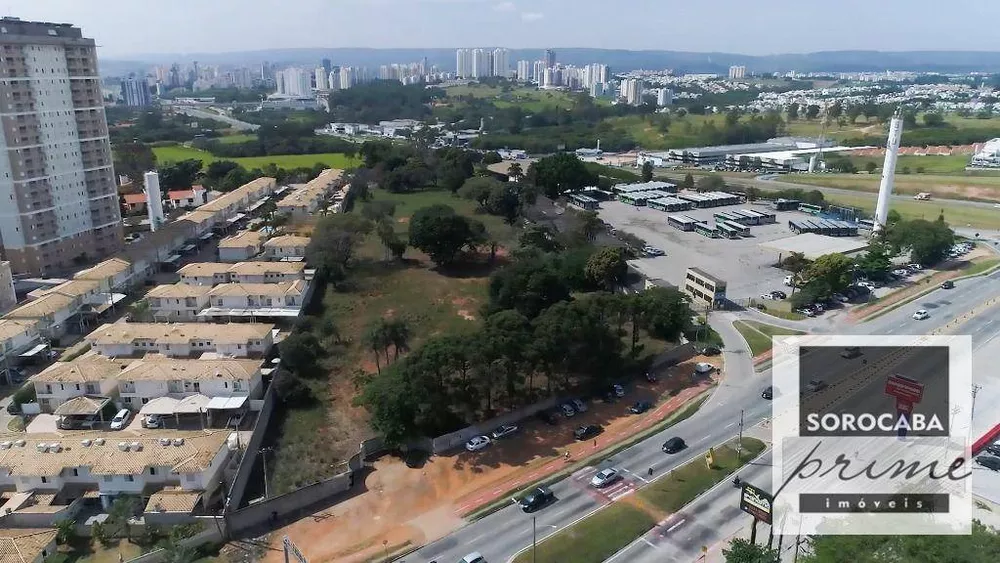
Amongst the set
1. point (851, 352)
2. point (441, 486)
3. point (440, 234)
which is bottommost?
point (441, 486)

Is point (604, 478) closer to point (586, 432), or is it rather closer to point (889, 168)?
point (586, 432)

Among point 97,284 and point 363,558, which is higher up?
point 97,284

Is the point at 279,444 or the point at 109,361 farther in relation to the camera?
the point at 109,361

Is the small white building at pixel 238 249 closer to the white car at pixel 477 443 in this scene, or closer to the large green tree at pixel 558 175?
the white car at pixel 477 443

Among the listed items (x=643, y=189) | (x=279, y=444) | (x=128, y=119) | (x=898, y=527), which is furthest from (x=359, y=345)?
(x=128, y=119)

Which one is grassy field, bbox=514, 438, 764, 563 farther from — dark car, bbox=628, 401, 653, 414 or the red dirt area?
dark car, bbox=628, 401, 653, 414

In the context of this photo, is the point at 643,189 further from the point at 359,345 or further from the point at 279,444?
the point at 279,444

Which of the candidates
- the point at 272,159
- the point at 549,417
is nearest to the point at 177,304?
the point at 549,417
